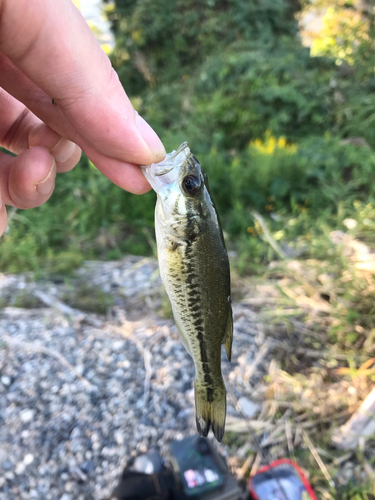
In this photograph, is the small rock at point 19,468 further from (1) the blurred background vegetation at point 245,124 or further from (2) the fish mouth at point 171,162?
(2) the fish mouth at point 171,162

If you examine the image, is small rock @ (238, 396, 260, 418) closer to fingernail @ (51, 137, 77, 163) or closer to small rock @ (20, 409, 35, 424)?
small rock @ (20, 409, 35, 424)

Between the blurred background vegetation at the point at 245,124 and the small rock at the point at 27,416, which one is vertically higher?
the blurred background vegetation at the point at 245,124

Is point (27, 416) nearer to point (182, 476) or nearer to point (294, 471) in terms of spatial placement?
point (182, 476)

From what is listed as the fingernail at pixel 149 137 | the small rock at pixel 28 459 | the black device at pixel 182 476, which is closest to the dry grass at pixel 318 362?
the black device at pixel 182 476

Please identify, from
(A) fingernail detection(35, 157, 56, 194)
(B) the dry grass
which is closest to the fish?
(A) fingernail detection(35, 157, 56, 194)

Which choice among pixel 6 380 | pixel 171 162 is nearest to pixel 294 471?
pixel 171 162

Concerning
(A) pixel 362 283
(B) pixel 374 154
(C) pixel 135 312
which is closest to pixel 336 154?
(B) pixel 374 154

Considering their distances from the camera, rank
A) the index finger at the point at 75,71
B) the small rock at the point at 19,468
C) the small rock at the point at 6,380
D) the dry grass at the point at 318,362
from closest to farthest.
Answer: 1. the index finger at the point at 75,71
2. the small rock at the point at 19,468
3. the dry grass at the point at 318,362
4. the small rock at the point at 6,380
